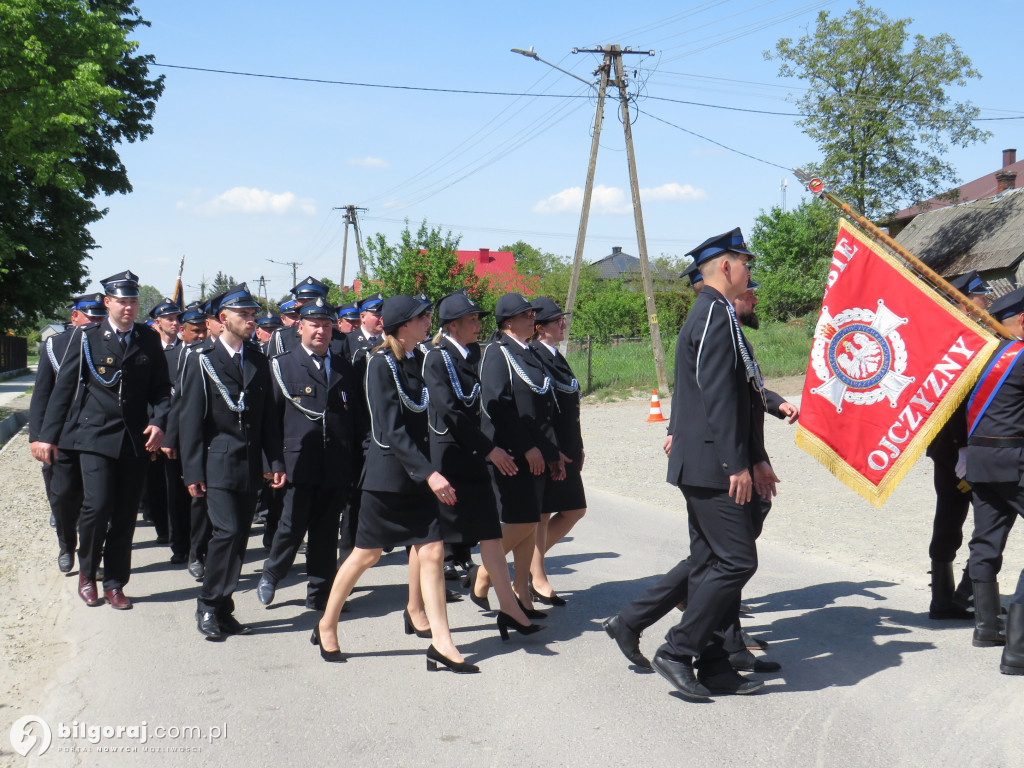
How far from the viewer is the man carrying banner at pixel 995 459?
5141 mm

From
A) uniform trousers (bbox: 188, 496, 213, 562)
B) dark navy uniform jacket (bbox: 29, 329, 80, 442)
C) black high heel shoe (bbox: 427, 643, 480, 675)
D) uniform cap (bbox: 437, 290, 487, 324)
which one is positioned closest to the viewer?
black high heel shoe (bbox: 427, 643, 480, 675)

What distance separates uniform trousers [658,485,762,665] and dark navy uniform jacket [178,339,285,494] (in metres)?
2.84

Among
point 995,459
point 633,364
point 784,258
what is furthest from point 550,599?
point 784,258

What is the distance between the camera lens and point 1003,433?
17.0 ft

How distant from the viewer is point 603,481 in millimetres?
12453

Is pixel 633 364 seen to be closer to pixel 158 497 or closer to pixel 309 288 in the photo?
pixel 158 497

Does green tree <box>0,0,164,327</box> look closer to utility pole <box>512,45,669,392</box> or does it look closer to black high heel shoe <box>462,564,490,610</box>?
utility pole <box>512,45,669,392</box>

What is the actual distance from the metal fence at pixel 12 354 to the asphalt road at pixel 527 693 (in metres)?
50.3

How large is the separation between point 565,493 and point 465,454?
3.20 feet

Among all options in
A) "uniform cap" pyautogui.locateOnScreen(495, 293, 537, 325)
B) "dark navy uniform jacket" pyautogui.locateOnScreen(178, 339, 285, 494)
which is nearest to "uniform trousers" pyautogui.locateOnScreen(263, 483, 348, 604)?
"dark navy uniform jacket" pyautogui.locateOnScreen(178, 339, 285, 494)

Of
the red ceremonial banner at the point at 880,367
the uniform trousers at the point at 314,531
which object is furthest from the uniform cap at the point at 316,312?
the red ceremonial banner at the point at 880,367

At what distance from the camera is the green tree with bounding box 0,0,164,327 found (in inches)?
775

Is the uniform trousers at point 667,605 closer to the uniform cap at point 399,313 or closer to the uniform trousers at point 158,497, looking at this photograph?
the uniform cap at point 399,313

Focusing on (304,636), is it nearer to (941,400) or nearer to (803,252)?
(941,400)
